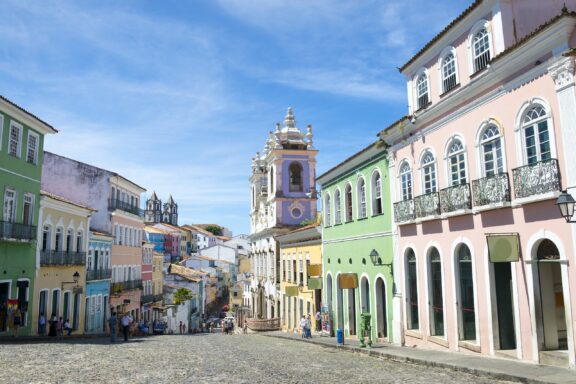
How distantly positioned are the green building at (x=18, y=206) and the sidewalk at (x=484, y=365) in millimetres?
14253

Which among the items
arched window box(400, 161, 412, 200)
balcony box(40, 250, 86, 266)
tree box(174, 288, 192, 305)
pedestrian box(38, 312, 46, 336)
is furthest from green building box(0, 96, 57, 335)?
tree box(174, 288, 192, 305)

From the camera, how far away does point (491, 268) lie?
13.1m

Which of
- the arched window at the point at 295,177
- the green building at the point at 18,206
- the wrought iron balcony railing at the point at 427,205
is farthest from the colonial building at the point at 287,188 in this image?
the wrought iron balcony railing at the point at 427,205

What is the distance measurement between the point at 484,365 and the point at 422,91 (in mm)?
8792

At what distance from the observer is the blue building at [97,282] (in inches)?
1201

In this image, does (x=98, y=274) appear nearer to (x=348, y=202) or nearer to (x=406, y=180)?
(x=348, y=202)

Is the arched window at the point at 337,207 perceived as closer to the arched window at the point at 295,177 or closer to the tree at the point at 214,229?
the arched window at the point at 295,177

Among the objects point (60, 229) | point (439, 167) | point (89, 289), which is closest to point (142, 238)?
point (89, 289)

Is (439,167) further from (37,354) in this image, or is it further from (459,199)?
(37,354)

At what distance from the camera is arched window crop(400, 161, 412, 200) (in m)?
17.5

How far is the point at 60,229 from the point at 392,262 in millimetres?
17152

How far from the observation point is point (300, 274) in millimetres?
32500

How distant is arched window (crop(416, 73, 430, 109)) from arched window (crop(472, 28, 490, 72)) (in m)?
2.53

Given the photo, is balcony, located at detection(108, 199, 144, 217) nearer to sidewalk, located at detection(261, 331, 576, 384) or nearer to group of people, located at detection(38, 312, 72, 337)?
group of people, located at detection(38, 312, 72, 337)
